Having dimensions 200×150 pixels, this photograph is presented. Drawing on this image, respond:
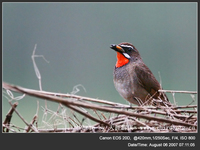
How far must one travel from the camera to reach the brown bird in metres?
5.56

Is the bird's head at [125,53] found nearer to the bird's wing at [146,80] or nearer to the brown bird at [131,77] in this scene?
the brown bird at [131,77]

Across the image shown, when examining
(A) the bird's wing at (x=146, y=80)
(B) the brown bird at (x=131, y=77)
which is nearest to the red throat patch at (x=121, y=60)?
(B) the brown bird at (x=131, y=77)

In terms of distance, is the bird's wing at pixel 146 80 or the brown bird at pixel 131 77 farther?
the bird's wing at pixel 146 80

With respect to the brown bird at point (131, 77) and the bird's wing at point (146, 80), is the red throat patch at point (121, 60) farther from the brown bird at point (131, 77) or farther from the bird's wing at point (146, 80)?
Result: the bird's wing at point (146, 80)

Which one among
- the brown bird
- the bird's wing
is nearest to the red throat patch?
the brown bird

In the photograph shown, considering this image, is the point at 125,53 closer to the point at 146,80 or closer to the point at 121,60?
the point at 121,60

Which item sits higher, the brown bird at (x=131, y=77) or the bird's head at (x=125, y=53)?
the bird's head at (x=125, y=53)

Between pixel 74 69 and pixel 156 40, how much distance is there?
271 inches

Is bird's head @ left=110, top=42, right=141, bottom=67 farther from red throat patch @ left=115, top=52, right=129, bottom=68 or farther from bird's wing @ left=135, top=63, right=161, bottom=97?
bird's wing @ left=135, top=63, right=161, bottom=97

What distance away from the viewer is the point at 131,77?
18.7ft

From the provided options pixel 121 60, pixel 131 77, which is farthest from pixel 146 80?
pixel 121 60

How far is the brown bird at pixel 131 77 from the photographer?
18.2 ft

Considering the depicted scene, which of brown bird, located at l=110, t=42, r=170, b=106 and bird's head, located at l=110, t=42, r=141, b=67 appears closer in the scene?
brown bird, located at l=110, t=42, r=170, b=106

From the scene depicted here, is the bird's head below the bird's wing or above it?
above
